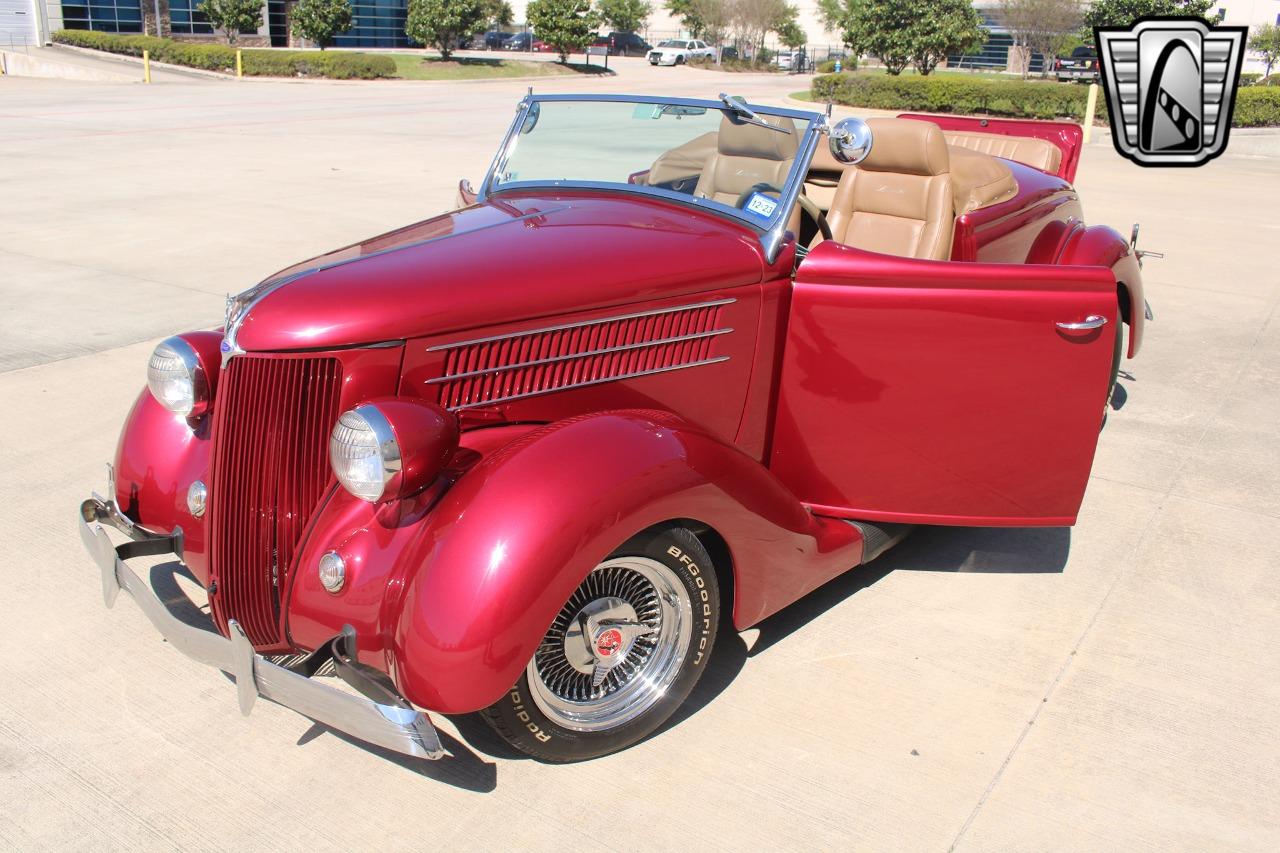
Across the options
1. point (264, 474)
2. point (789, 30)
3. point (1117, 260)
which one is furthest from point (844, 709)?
point (789, 30)

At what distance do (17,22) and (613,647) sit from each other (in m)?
39.7

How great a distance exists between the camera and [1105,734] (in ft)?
9.70

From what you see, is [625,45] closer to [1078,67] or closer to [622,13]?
[622,13]

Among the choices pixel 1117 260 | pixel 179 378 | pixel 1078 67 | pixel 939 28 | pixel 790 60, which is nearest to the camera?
pixel 179 378

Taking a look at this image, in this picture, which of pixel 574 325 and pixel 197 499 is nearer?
pixel 574 325

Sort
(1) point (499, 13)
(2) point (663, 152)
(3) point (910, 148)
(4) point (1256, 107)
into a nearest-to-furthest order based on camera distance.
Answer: (2) point (663, 152) < (3) point (910, 148) < (4) point (1256, 107) < (1) point (499, 13)

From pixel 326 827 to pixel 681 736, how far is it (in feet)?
3.10

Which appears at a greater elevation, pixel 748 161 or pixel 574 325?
pixel 748 161

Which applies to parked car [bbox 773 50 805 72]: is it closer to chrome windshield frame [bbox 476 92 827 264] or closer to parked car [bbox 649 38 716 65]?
parked car [bbox 649 38 716 65]

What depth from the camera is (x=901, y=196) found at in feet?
15.9

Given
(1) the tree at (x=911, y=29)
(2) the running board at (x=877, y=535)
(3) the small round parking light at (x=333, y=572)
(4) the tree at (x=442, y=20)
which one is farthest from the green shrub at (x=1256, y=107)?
(4) the tree at (x=442, y=20)

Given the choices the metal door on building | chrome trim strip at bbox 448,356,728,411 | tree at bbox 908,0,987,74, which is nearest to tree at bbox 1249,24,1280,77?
tree at bbox 908,0,987,74

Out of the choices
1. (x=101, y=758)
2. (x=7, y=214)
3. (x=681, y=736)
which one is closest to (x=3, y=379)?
(x=101, y=758)

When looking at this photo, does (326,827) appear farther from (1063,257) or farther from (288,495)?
(1063,257)
